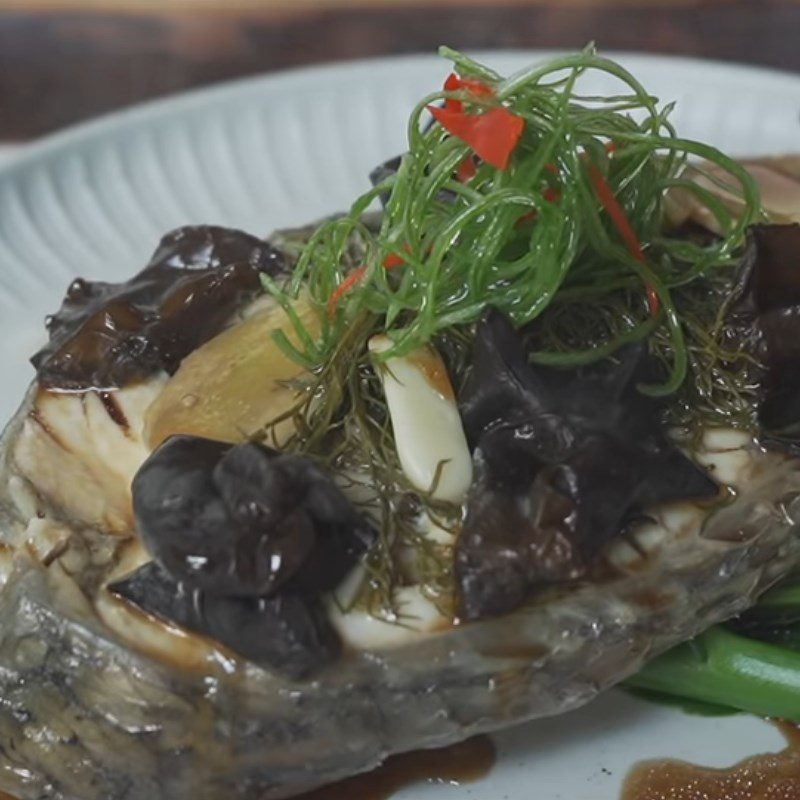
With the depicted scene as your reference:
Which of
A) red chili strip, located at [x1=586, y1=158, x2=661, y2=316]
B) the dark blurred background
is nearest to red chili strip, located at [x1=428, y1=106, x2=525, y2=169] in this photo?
red chili strip, located at [x1=586, y1=158, x2=661, y2=316]

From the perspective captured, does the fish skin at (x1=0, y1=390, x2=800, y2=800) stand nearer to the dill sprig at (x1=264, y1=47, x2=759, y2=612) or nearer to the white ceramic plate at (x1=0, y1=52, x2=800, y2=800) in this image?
the dill sprig at (x1=264, y1=47, x2=759, y2=612)

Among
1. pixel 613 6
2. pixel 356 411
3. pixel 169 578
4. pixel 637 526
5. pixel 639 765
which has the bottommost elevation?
pixel 639 765

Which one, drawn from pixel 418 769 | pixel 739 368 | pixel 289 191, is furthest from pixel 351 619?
pixel 289 191

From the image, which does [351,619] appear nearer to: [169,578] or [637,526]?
[169,578]

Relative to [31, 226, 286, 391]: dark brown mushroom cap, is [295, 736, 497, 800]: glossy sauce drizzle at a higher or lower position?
lower

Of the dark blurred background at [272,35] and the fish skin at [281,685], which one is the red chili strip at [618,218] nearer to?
the fish skin at [281,685]

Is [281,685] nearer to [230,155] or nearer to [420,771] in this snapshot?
[420,771]

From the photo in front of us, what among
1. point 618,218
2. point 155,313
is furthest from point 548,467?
point 155,313
